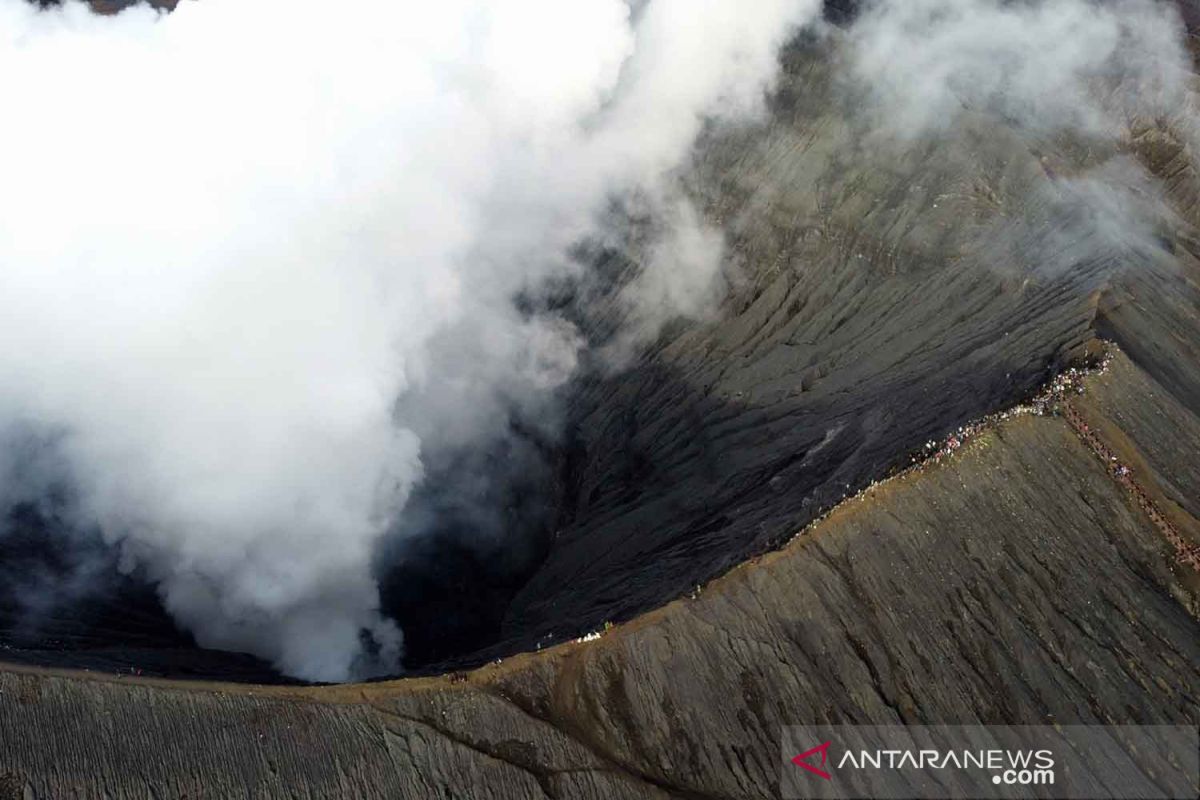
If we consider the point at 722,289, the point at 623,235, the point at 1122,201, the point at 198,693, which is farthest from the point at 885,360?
the point at 198,693

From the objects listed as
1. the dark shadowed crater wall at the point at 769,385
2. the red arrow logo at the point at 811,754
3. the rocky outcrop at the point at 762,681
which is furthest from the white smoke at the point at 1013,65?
the red arrow logo at the point at 811,754

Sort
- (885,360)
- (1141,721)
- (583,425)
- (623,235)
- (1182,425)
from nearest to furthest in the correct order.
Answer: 1. (1141,721)
2. (1182,425)
3. (885,360)
4. (583,425)
5. (623,235)

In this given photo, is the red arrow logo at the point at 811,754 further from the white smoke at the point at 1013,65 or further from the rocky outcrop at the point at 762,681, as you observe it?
the white smoke at the point at 1013,65

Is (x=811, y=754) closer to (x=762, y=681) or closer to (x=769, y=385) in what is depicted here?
(x=762, y=681)

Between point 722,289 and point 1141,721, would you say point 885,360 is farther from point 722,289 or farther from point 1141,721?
point 1141,721
